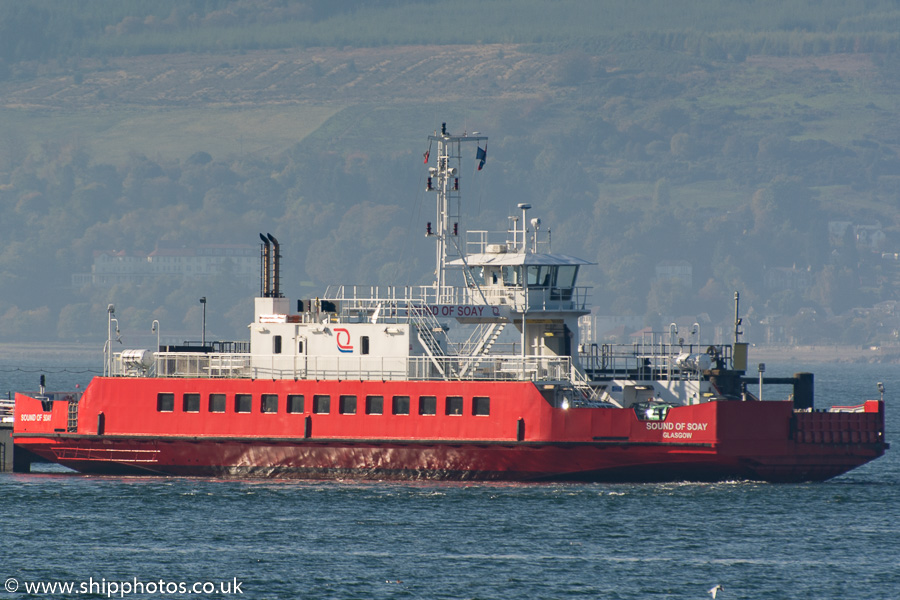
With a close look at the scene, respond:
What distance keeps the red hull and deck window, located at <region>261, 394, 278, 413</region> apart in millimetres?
114

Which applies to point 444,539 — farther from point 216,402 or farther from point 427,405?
point 216,402

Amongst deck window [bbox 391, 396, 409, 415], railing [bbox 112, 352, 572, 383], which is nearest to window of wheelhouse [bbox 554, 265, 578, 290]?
railing [bbox 112, 352, 572, 383]

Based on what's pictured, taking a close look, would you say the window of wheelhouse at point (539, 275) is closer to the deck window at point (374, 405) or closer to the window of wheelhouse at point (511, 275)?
the window of wheelhouse at point (511, 275)

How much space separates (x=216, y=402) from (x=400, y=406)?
15.8 ft

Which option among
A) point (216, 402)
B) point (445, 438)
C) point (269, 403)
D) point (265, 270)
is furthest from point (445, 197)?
point (216, 402)

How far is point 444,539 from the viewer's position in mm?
33406

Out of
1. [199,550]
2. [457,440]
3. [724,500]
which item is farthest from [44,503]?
[724,500]

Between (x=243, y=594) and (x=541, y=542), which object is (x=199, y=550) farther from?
(x=541, y=542)

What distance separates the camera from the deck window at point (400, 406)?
1558 inches

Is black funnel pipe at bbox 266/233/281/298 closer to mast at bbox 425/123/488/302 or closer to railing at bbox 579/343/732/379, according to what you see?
mast at bbox 425/123/488/302

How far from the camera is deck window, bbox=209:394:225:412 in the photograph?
4069cm

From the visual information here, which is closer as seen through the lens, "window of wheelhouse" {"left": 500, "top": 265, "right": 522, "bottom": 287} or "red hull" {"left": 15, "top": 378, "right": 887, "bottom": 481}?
"red hull" {"left": 15, "top": 378, "right": 887, "bottom": 481}

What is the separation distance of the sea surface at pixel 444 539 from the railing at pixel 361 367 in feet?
9.08

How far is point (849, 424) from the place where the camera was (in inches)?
1551
